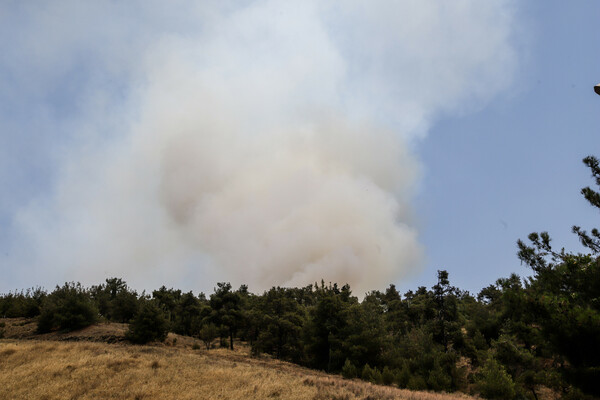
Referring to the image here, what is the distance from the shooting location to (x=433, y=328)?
4028 cm

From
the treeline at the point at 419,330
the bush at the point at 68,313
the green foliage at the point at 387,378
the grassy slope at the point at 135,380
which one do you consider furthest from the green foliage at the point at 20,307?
the green foliage at the point at 387,378

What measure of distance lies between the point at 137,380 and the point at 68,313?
28.8 m

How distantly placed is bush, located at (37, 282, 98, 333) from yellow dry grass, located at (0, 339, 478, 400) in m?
16.8

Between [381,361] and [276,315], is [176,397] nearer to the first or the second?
[381,361]

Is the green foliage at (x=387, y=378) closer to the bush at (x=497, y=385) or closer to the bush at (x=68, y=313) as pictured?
the bush at (x=497, y=385)

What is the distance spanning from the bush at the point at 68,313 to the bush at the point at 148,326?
7.40 meters

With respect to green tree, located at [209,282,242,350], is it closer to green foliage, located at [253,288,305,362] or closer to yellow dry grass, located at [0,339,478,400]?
green foliage, located at [253,288,305,362]

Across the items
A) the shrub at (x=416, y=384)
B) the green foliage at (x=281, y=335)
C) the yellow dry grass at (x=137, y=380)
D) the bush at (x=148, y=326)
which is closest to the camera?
the yellow dry grass at (x=137, y=380)

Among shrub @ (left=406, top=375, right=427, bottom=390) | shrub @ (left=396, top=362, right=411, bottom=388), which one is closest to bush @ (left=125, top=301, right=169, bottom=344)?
shrub @ (left=396, top=362, right=411, bottom=388)

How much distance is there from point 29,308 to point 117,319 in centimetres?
1549

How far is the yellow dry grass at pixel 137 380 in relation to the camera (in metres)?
17.0

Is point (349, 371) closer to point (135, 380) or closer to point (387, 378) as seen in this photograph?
point (387, 378)

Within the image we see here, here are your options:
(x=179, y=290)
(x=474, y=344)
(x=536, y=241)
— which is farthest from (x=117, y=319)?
(x=536, y=241)

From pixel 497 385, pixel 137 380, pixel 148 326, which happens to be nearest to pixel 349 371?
pixel 497 385
